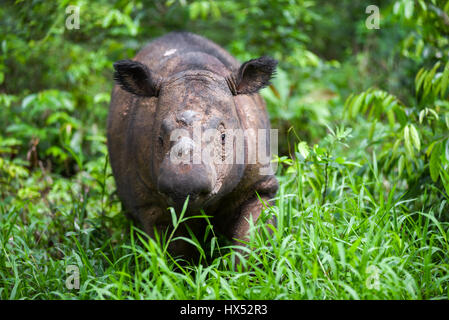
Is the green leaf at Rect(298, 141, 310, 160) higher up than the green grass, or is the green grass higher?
the green leaf at Rect(298, 141, 310, 160)

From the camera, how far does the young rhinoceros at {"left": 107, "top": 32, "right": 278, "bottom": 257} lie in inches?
117

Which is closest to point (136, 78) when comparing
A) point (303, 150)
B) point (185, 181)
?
point (185, 181)

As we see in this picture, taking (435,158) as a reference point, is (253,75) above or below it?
above

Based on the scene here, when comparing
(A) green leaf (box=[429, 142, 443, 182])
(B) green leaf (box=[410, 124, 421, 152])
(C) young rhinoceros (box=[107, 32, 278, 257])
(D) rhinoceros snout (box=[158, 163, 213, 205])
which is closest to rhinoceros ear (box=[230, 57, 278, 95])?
(C) young rhinoceros (box=[107, 32, 278, 257])

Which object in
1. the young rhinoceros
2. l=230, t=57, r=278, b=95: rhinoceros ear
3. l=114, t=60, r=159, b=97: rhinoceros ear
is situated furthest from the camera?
l=230, t=57, r=278, b=95: rhinoceros ear

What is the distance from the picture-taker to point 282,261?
292 centimetres

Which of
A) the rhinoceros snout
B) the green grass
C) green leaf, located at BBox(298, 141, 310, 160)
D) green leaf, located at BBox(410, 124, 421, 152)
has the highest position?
green leaf, located at BBox(410, 124, 421, 152)

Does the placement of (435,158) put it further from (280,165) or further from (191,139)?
(191,139)

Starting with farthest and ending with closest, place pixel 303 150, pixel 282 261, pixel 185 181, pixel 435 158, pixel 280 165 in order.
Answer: pixel 280 165 → pixel 303 150 → pixel 435 158 → pixel 282 261 → pixel 185 181

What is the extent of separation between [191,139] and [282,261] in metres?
0.94

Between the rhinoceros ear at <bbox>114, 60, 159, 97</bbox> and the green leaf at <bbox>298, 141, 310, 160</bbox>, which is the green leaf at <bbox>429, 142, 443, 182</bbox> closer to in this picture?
the green leaf at <bbox>298, 141, 310, 160</bbox>

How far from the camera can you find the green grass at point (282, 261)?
286cm

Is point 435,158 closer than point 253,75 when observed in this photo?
Yes

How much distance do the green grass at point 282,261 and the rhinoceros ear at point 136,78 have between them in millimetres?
1083
